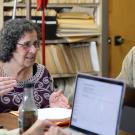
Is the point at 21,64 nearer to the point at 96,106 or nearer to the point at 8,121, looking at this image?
the point at 8,121

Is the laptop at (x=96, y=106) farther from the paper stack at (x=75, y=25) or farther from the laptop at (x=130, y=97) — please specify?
the paper stack at (x=75, y=25)

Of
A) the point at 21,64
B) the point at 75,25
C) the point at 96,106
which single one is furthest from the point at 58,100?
the point at 75,25

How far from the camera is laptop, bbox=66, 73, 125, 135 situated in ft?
4.98

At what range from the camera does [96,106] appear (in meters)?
1.60

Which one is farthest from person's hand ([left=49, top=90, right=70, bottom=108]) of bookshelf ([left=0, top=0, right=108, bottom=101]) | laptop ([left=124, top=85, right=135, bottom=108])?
bookshelf ([left=0, top=0, right=108, bottom=101])

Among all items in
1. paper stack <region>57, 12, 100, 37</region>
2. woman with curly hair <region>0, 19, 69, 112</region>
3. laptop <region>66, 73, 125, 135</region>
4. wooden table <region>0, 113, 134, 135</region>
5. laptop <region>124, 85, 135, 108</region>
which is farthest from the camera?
paper stack <region>57, 12, 100, 37</region>

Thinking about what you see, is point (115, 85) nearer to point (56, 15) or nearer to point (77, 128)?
point (77, 128)

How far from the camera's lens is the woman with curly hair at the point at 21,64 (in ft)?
8.05

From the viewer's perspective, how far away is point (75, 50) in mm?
3795

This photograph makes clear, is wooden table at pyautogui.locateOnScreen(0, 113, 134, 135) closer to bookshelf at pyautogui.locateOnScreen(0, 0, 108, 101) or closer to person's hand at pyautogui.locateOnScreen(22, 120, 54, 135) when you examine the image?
person's hand at pyautogui.locateOnScreen(22, 120, 54, 135)

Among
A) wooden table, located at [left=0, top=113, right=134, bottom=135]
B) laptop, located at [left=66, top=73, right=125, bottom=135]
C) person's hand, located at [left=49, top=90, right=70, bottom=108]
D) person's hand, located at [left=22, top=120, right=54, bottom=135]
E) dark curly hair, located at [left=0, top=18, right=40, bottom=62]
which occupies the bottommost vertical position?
wooden table, located at [left=0, top=113, right=134, bottom=135]

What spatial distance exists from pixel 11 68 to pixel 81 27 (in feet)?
4.22

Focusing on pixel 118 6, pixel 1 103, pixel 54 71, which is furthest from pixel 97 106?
pixel 118 6

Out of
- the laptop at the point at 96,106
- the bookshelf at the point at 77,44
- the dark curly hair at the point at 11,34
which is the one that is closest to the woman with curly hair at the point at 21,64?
the dark curly hair at the point at 11,34
